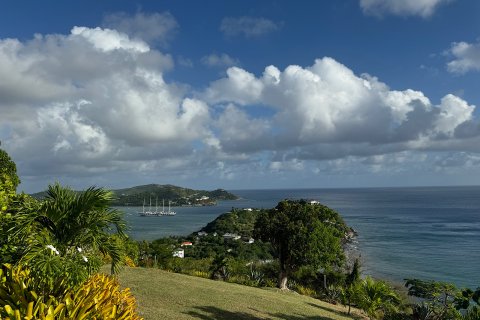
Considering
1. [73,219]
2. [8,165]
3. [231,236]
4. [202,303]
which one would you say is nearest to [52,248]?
[73,219]

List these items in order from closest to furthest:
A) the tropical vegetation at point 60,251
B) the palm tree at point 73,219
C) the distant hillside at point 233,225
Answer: the tropical vegetation at point 60,251
the palm tree at point 73,219
the distant hillside at point 233,225

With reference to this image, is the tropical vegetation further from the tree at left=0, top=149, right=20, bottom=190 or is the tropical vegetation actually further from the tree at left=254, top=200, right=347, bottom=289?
the tree at left=0, top=149, right=20, bottom=190

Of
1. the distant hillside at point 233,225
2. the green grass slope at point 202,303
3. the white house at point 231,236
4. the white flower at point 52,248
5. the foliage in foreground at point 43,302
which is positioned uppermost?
the white flower at point 52,248

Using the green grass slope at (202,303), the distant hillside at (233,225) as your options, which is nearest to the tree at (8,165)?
the green grass slope at (202,303)

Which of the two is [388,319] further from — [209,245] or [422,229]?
[422,229]

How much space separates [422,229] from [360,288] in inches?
3824

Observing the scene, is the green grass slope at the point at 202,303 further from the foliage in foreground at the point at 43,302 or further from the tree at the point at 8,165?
the tree at the point at 8,165

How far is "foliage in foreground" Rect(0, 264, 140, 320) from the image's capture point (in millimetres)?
6090

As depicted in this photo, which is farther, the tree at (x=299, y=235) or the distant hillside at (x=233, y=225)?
the distant hillside at (x=233, y=225)

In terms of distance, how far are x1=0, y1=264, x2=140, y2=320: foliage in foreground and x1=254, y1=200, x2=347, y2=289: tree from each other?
19.9 meters

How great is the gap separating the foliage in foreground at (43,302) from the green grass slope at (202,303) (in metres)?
5.58

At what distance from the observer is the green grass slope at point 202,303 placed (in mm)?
14188

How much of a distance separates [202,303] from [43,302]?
915cm

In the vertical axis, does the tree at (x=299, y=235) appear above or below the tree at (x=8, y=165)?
below
